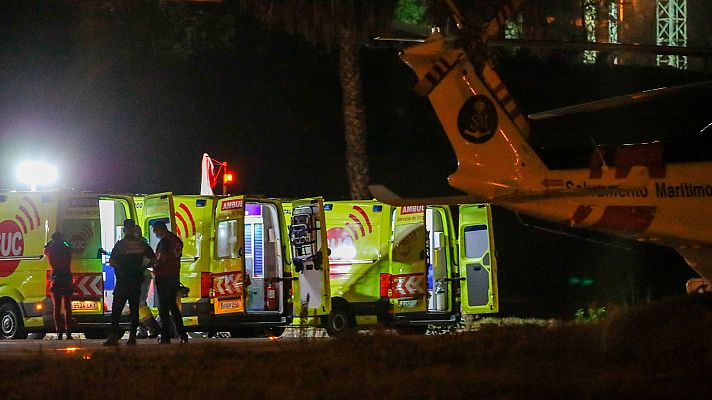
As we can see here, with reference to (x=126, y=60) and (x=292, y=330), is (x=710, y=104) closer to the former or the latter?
(x=126, y=60)

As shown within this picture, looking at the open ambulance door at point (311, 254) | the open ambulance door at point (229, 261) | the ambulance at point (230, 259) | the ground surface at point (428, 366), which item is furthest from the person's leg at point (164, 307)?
the open ambulance door at point (311, 254)

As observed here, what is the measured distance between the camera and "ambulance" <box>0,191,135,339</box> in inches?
677

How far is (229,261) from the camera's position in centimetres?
1709

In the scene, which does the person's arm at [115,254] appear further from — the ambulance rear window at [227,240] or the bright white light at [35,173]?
the bright white light at [35,173]

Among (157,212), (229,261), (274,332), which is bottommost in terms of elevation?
(274,332)

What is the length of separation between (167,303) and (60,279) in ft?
7.84

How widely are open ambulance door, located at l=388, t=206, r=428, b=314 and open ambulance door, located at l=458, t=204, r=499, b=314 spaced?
943 mm

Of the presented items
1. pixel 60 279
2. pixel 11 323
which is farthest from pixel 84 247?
pixel 11 323

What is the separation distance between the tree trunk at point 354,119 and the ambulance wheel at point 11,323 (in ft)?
25.3

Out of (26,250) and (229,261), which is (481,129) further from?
(26,250)

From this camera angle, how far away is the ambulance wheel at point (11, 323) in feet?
56.9

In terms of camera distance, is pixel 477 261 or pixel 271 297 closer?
pixel 271 297

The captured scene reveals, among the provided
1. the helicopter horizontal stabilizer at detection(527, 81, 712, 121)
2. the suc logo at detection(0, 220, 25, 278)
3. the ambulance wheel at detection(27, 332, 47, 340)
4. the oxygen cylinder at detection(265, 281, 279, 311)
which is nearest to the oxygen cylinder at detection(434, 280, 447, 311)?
the oxygen cylinder at detection(265, 281, 279, 311)

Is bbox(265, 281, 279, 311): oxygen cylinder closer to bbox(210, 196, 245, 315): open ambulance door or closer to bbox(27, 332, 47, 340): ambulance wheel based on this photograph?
bbox(210, 196, 245, 315): open ambulance door
